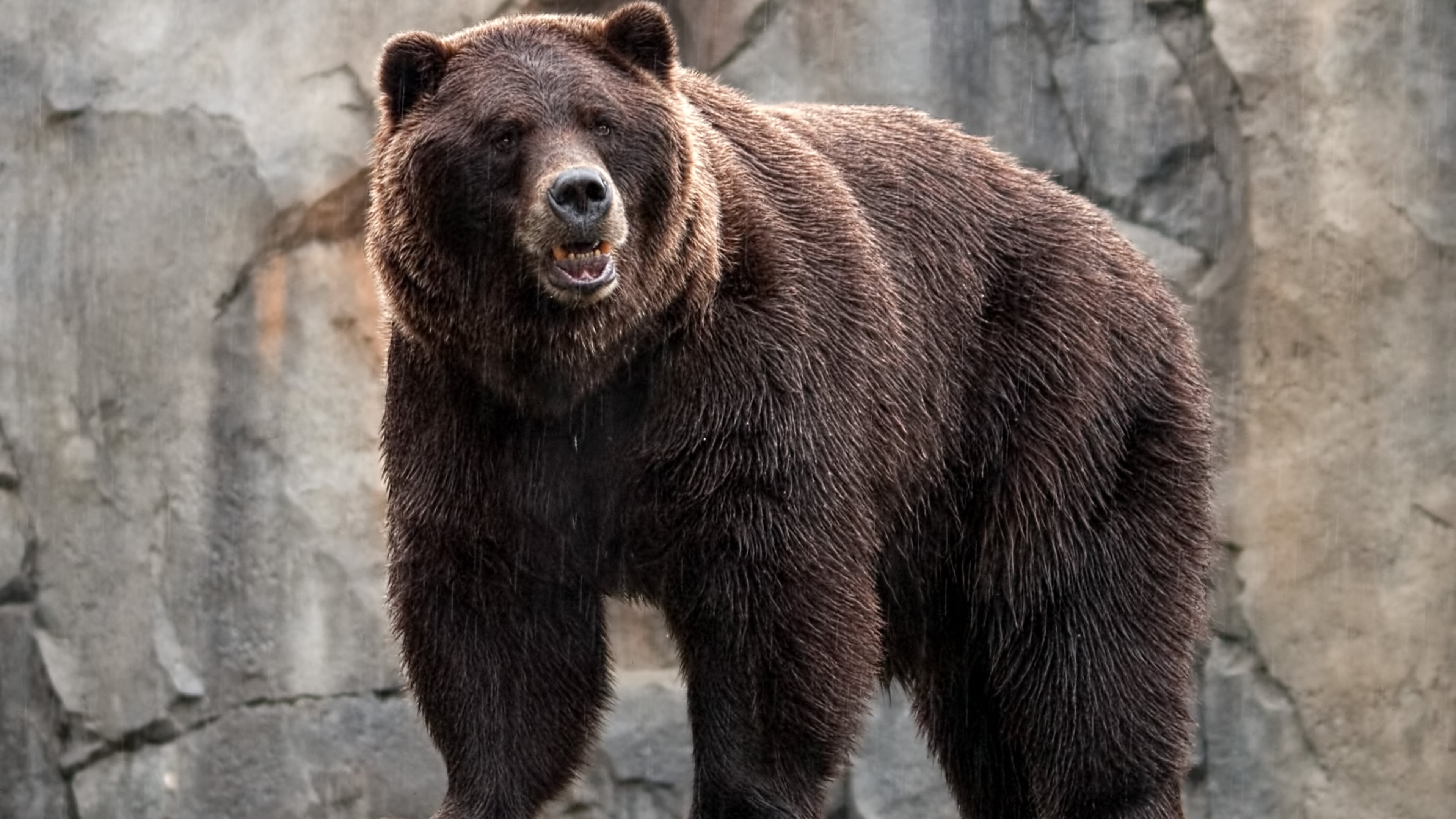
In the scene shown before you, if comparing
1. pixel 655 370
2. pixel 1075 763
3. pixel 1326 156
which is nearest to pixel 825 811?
pixel 1075 763

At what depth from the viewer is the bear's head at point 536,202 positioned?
18.0ft

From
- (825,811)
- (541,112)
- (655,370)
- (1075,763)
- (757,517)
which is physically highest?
(541,112)

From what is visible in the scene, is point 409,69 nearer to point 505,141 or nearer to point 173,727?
point 505,141

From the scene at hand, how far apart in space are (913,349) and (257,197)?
168 inches

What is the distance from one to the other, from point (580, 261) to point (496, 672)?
1.25 metres

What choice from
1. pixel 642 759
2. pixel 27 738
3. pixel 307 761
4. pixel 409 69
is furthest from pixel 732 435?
pixel 27 738

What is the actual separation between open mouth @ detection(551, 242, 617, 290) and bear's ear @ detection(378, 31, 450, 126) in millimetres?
665

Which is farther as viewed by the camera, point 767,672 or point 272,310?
point 272,310

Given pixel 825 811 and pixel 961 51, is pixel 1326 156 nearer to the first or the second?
pixel 961 51

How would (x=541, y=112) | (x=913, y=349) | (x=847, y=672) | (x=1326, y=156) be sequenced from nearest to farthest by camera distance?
(x=541, y=112) → (x=847, y=672) → (x=913, y=349) → (x=1326, y=156)

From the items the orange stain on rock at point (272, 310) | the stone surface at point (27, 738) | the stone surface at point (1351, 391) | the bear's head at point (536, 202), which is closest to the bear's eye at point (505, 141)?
the bear's head at point (536, 202)

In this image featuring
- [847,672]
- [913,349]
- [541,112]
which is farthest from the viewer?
[913,349]

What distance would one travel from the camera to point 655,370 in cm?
577

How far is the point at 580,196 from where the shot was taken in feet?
17.4
